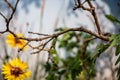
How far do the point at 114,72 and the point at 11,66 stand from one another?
1326 millimetres

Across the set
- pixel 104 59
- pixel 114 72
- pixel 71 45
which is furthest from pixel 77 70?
pixel 104 59

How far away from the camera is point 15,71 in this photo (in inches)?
54.3

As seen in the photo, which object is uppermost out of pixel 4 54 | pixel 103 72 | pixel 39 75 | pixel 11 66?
pixel 11 66

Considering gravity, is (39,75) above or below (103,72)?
above

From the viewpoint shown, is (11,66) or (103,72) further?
(103,72)

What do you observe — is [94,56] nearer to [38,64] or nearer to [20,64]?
[20,64]

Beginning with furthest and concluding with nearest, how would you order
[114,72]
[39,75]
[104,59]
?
[104,59] → [114,72] → [39,75]

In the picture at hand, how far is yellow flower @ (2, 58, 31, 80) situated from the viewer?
1363mm

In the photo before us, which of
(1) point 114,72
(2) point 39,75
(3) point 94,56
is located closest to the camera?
(3) point 94,56

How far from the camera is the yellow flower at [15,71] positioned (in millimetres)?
1363

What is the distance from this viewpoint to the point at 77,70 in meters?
1.65

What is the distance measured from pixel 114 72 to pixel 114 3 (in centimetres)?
55

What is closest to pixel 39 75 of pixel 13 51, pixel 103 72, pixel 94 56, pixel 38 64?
pixel 38 64

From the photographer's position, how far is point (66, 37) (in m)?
2.06
